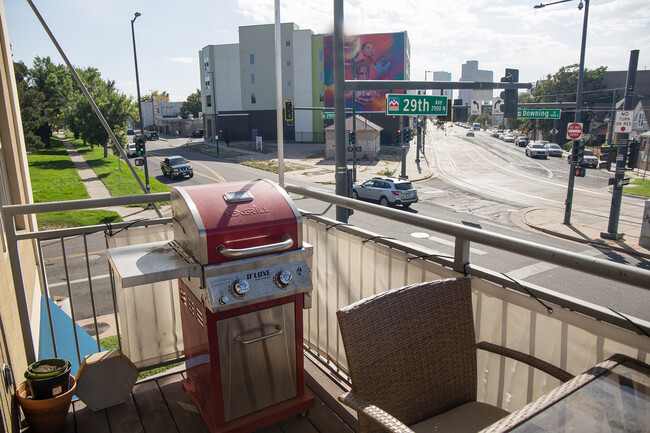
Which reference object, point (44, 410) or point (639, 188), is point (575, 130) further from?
point (44, 410)

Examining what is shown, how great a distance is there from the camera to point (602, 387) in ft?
5.34

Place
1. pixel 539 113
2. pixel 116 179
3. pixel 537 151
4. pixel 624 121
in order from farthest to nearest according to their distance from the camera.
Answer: pixel 537 151, pixel 116 179, pixel 539 113, pixel 624 121

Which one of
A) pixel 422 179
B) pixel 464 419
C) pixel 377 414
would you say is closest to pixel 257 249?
pixel 377 414

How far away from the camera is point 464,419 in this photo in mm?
2174

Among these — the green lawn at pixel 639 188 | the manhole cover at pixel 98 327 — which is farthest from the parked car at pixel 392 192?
the manhole cover at pixel 98 327

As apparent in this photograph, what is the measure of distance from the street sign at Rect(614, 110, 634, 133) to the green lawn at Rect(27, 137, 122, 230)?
1945 centimetres

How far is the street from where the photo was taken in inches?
493

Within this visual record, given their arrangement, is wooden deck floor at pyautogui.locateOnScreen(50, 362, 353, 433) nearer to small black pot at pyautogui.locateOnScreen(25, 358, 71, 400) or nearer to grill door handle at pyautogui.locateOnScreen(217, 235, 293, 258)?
small black pot at pyautogui.locateOnScreen(25, 358, 71, 400)

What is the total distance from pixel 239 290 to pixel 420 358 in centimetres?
103

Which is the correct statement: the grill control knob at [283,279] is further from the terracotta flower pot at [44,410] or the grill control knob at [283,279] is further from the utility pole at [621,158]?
the utility pole at [621,158]

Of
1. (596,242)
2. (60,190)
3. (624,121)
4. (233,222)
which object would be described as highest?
(624,121)

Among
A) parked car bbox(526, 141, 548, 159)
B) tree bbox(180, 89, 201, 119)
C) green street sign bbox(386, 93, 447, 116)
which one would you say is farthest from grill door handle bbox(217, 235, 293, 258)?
tree bbox(180, 89, 201, 119)

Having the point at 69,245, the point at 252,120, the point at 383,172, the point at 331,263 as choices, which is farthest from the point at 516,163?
the point at 331,263

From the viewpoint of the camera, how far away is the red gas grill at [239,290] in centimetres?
252
